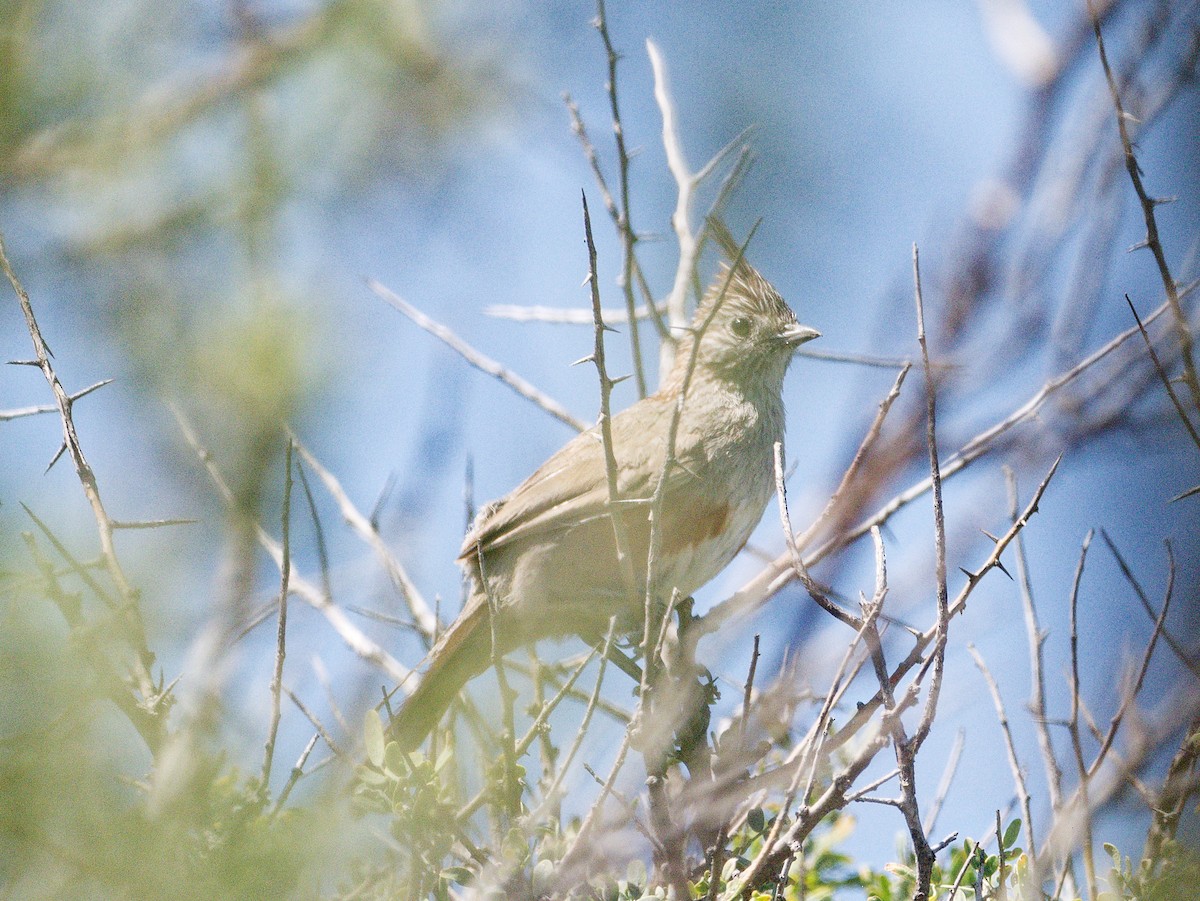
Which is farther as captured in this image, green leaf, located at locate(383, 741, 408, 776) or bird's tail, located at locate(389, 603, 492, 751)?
bird's tail, located at locate(389, 603, 492, 751)

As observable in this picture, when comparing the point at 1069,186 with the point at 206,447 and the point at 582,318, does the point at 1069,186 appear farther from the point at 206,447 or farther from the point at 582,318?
the point at 206,447

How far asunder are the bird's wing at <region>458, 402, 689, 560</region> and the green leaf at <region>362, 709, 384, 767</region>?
165cm

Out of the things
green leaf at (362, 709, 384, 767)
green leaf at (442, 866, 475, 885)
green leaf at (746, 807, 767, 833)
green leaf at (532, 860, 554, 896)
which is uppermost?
green leaf at (362, 709, 384, 767)

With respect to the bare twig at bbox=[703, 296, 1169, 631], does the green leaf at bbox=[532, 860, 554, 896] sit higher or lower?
lower

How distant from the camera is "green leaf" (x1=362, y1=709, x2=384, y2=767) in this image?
235 cm

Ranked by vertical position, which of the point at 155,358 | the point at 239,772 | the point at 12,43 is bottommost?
the point at 239,772

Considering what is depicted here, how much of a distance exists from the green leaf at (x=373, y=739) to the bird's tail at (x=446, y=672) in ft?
4.93

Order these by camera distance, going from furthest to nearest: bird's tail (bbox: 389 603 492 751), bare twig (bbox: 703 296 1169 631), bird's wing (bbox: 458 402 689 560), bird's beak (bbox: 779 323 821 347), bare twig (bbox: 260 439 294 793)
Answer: bird's beak (bbox: 779 323 821 347)
bird's wing (bbox: 458 402 689 560)
bird's tail (bbox: 389 603 492 751)
bare twig (bbox: 703 296 1169 631)
bare twig (bbox: 260 439 294 793)

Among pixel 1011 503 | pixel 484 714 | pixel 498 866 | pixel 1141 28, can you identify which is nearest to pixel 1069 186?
pixel 1141 28

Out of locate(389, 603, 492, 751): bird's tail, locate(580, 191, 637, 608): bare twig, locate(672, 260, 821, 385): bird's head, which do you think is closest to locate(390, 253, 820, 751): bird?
locate(389, 603, 492, 751): bird's tail

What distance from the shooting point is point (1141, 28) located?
12.4 ft

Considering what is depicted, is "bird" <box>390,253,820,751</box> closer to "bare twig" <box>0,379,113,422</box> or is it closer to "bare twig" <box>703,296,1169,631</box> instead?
"bare twig" <box>703,296,1169,631</box>

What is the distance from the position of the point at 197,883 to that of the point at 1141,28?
12.3 ft

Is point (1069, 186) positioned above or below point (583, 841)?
above
